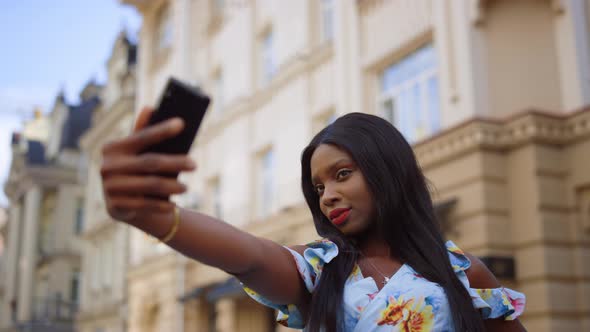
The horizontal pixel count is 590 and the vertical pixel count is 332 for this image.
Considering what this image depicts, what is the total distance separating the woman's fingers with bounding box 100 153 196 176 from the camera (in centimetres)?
150

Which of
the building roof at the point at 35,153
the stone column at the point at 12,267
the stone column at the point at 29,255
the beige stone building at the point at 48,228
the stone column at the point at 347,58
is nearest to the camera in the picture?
the stone column at the point at 347,58

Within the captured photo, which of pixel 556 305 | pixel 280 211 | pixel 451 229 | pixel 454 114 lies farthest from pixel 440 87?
pixel 280 211

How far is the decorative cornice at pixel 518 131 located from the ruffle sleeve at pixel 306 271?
7.21 m

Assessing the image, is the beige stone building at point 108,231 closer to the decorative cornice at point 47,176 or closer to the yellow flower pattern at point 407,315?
the decorative cornice at point 47,176

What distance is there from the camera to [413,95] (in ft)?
35.9

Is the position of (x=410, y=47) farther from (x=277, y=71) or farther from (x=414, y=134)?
(x=277, y=71)

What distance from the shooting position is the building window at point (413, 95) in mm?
10523

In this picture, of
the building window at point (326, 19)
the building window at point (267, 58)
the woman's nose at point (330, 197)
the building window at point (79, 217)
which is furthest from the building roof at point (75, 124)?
the woman's nose at point (330, 197)

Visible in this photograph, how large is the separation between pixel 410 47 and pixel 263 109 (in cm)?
542

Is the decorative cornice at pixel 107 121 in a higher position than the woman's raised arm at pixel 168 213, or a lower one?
→ higher

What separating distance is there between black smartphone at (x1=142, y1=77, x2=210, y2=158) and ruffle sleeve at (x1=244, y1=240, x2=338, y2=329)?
722 millimetres

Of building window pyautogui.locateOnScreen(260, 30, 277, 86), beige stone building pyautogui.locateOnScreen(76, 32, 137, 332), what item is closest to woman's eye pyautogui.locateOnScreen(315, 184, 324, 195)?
building window pyautogui.locateOnScreen(260, 30, 277, 86)

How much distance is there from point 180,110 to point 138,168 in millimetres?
148

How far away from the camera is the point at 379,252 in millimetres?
2377
